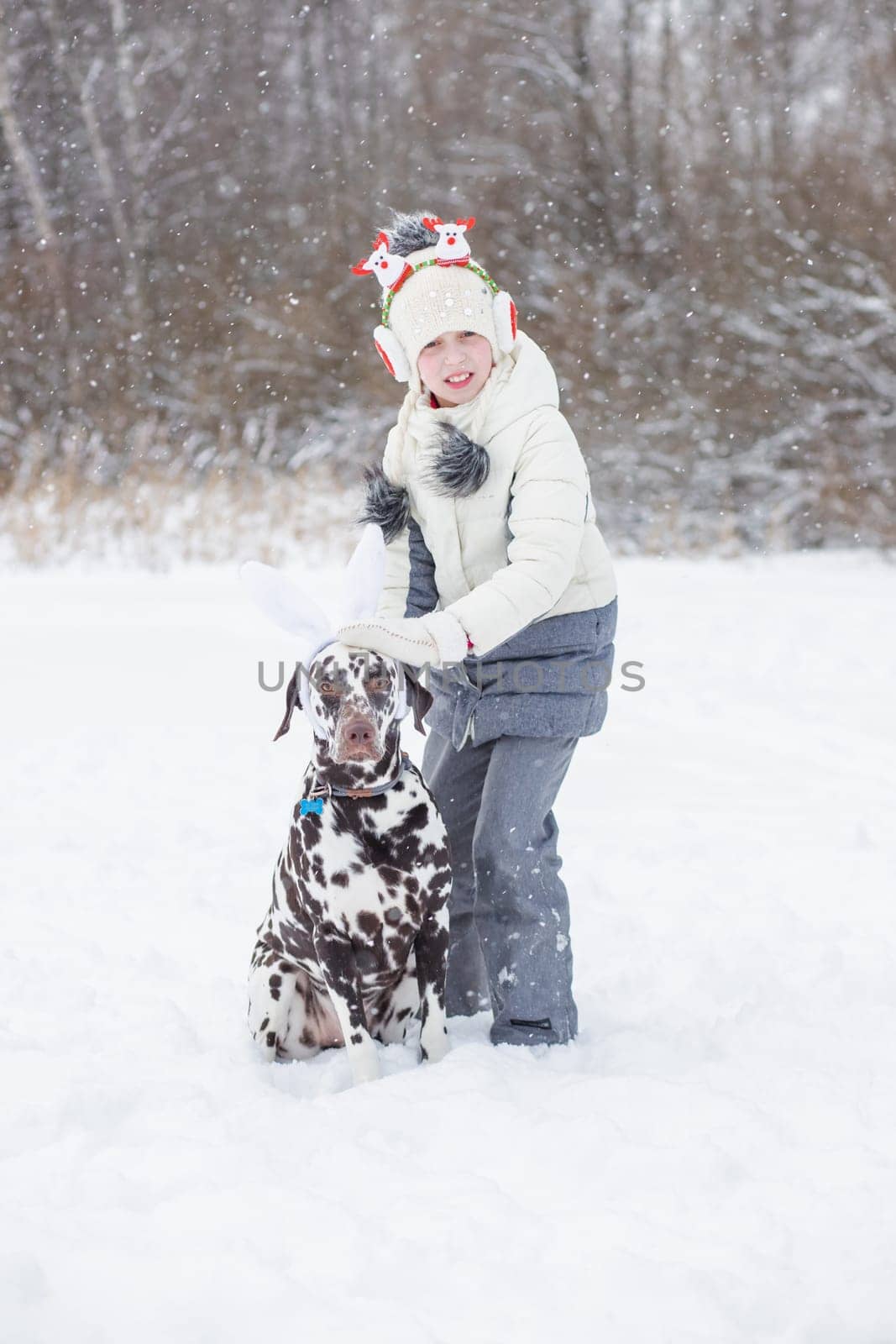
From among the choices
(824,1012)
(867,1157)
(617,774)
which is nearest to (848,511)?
(617,774)

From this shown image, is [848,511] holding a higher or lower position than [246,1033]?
higher

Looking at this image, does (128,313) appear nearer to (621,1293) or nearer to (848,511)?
(848,511)

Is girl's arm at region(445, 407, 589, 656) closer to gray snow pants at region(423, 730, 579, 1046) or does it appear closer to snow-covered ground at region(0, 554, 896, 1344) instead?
gray snow pants at region(423, 730, 579, 1046)

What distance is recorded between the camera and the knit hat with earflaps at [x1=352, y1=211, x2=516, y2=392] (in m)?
3.12

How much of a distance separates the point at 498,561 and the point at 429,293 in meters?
0.69

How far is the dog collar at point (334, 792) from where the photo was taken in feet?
9.73

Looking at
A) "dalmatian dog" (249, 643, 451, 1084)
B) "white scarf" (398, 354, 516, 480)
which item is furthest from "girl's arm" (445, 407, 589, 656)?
"dalmatian dog" (249, 643, 451, 1084)

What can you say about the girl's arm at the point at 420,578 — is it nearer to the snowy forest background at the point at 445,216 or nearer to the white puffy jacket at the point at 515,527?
the white puffy jacket at the point at 515,527

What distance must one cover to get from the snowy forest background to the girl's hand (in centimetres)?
898

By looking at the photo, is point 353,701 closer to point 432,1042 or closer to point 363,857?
point 363,857

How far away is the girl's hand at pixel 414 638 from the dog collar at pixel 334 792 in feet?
1.03

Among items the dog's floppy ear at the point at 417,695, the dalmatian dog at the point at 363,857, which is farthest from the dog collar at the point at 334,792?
the dog's floppy ear at the point at 417,695

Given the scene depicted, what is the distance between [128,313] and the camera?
17984 mm

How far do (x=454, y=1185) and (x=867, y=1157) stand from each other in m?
0.87
